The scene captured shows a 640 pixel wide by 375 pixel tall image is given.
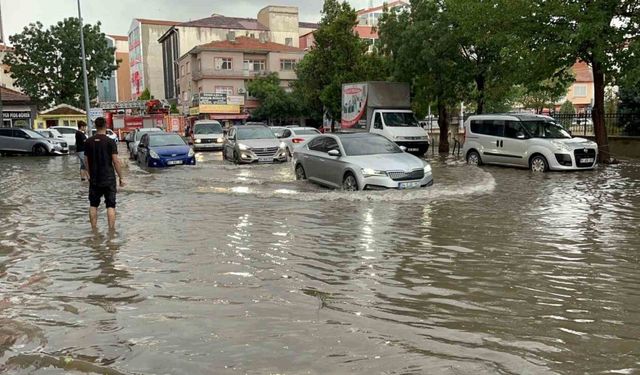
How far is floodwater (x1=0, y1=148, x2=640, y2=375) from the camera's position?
4219 millimetres

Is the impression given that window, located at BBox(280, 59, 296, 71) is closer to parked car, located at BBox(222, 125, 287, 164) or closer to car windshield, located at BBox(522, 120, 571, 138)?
parked car, located at BBox(222, 125, 287, 164)

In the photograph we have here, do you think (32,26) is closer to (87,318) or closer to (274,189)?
(274,189)

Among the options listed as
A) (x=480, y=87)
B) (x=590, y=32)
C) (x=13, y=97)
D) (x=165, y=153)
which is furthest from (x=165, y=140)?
(x=13, y=97)

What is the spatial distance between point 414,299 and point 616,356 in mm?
1846

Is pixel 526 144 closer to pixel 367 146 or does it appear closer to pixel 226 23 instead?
pixel 367 146

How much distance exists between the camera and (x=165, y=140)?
23.0m

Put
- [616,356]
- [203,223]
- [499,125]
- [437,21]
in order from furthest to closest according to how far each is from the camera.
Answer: [437,21] < [499,125] < [203,223] < [616,356]

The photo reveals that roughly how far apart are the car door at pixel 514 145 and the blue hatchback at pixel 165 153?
36.4 ft

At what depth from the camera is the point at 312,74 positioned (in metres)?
40.0

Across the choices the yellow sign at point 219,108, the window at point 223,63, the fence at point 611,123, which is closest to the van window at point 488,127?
the fence at point 611,123

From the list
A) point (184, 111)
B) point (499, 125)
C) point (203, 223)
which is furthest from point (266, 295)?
point (184, 111)

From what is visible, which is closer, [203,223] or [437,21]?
[203,223]

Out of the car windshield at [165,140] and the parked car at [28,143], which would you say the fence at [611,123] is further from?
the parked car at [28,143]

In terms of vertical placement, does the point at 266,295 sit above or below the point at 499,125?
below
